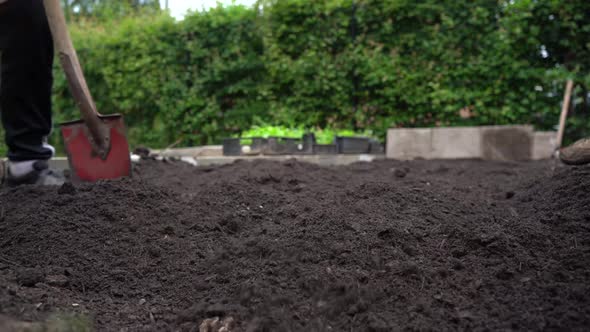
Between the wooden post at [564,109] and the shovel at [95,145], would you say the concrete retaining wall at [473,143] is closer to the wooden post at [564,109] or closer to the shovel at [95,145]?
the wooden post at [564,109]

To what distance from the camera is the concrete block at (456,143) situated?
557 centimetres

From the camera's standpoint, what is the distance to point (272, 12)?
7.07 metres

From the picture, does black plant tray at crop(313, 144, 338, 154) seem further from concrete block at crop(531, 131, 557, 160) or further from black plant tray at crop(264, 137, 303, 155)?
concrete block at crop(531, 131, 557, 160)

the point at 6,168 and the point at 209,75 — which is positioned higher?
the point at 209,75

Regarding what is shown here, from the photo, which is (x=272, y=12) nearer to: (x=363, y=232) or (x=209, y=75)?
(x=209, y=75)

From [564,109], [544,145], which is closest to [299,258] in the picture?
[544,145]

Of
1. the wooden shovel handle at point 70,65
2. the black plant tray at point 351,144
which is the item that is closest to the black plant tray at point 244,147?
the black plant tray at point 351,144

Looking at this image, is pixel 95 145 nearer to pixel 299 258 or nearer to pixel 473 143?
pixel 299 258

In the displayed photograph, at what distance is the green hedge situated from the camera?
19.2ft

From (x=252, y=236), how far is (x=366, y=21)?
5411mm

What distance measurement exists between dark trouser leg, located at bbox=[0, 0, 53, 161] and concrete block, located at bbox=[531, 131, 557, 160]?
5.05 meters

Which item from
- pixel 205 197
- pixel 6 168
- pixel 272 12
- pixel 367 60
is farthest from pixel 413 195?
pixel 272 12

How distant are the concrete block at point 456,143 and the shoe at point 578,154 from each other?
127 inches

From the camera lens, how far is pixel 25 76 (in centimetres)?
279
